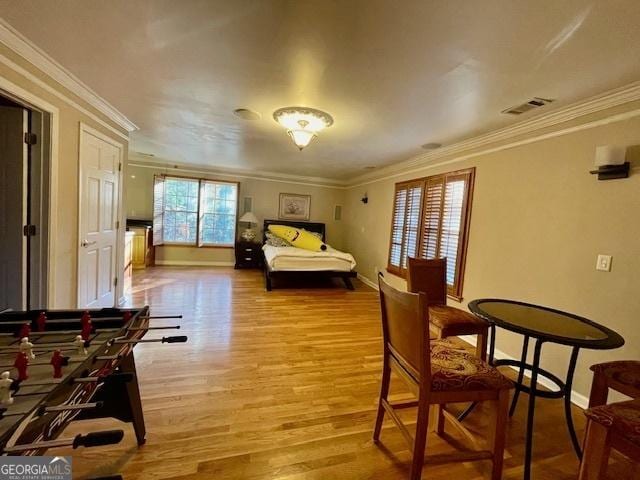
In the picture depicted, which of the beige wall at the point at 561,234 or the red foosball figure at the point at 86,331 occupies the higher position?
the beige wall at the point at 561,234

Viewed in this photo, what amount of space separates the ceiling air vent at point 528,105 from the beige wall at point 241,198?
5.03 metres

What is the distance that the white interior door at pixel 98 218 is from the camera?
2.73 meters

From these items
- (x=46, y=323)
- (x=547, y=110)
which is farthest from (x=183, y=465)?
(x=547, y=110)

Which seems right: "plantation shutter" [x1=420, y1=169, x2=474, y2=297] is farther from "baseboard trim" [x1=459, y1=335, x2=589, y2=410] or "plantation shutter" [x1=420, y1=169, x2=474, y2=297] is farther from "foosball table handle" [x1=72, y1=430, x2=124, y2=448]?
"foosball table handle" [x1=72, y1=430, x2=124, y2=448]

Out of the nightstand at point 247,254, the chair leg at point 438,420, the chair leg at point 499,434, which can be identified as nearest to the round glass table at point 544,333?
the chair leg at point 499,434

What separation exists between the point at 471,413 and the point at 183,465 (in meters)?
1.85

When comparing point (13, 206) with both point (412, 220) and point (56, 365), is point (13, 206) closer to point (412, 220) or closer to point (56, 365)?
point (56, 365)

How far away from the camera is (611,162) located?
6.42ft

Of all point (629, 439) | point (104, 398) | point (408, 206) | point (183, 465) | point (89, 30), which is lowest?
point (183, 465)

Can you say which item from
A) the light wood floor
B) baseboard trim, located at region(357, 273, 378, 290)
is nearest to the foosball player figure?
the light wood floor

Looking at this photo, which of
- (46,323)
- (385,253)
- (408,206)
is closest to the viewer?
(46,323)

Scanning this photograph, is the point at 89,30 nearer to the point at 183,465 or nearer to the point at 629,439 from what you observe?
the point at 183,465

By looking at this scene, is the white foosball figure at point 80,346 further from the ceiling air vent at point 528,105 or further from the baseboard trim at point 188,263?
the baseboard trim at point 188,263

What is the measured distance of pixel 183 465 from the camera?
1426 millimetres
